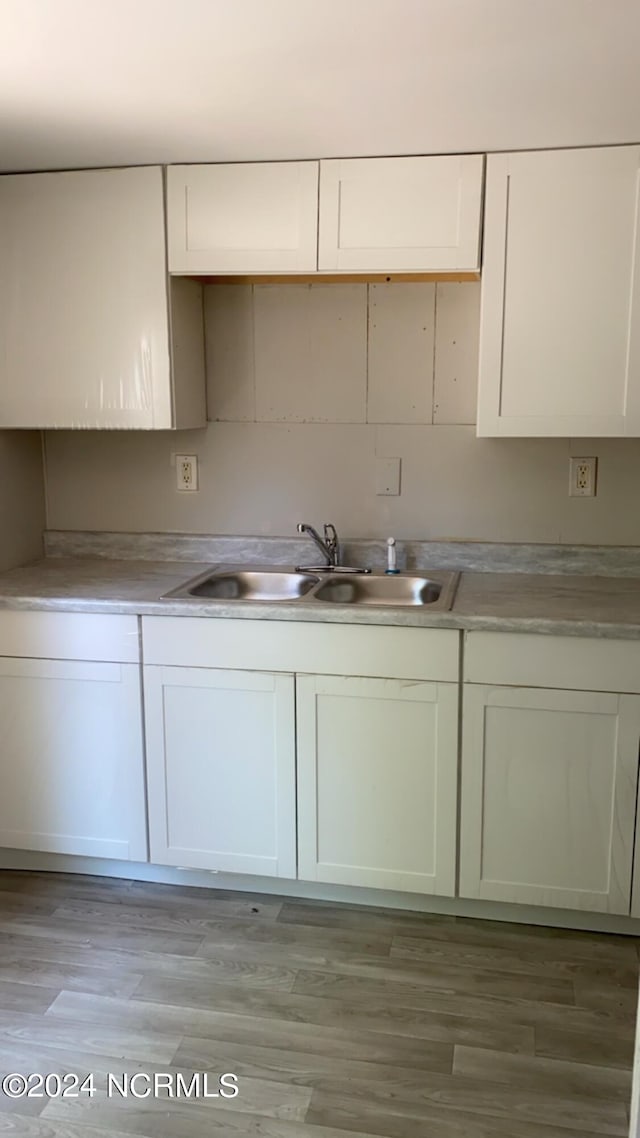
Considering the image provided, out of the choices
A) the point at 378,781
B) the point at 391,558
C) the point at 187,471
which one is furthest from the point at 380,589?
the point at 187,471

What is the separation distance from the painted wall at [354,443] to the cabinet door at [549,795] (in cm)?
65

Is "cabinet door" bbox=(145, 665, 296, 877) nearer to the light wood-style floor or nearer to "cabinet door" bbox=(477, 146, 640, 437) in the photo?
the light wood-style floor

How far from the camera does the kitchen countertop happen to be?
7.18 feet

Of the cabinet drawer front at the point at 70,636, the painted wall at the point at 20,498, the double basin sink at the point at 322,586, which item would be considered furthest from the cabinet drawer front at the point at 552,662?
the painted wall at the point at 20,498

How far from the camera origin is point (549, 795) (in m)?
2.25

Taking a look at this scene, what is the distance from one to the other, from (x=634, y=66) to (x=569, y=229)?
55 cm

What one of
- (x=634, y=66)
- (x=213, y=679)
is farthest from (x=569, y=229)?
(x=213, y=679)

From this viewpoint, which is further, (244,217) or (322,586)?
(322,586)

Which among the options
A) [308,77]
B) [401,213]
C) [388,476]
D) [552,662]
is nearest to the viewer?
[308,77]

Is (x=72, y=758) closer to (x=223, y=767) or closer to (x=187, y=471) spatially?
(x=223, y=767)

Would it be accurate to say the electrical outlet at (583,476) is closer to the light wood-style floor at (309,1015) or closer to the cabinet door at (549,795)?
the cabinet door at (549,795)

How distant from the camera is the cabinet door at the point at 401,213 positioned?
228 cm

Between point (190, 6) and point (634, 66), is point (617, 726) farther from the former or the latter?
point (190, 6)

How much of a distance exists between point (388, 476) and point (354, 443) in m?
0.15
